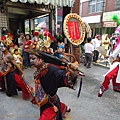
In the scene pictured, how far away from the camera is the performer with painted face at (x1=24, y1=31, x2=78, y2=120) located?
1.40 meters

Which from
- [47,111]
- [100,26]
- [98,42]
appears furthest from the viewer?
[100,26]

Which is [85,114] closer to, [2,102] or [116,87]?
[116,87]

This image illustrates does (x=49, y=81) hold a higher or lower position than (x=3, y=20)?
lower

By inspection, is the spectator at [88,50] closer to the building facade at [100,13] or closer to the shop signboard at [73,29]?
the shop signboard at [73,29]

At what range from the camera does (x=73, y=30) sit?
4699mm

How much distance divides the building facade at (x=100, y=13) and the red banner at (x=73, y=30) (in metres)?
10.3

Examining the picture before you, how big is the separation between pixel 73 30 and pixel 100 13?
1244 centimetres

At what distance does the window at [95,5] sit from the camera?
613 inches

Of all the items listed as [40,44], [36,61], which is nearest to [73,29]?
[40,44]

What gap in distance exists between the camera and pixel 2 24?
18.9 feet

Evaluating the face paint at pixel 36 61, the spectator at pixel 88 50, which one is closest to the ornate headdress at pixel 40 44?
the face paint at pixel 36 61

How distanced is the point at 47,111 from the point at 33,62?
2.28 feet

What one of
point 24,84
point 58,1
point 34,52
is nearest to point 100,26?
point 58,1

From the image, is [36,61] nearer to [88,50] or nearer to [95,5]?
[88,50]
